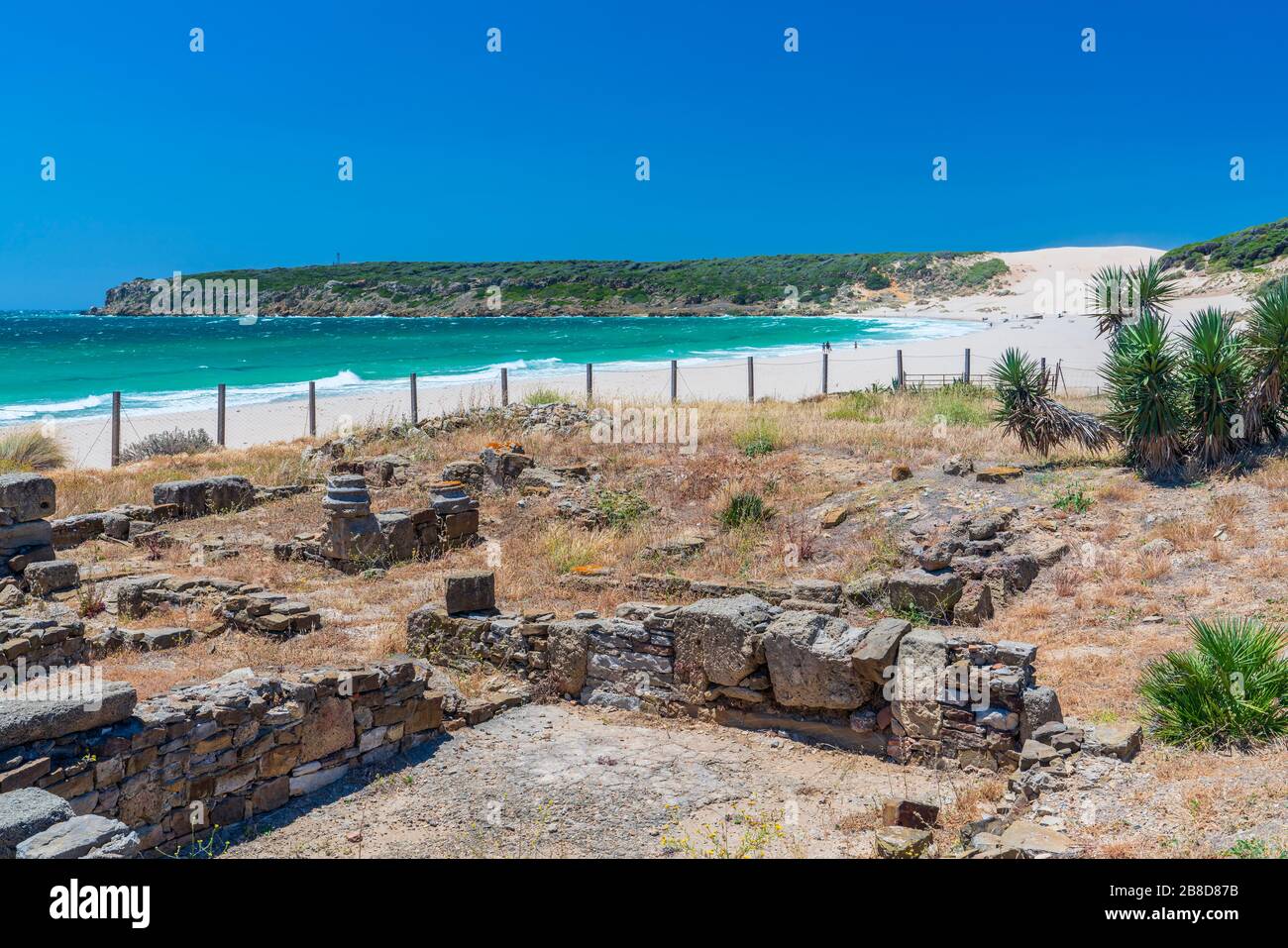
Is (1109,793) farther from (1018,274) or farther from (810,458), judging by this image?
(1018,274)

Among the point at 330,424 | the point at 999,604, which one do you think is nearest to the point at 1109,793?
the point at 999,604

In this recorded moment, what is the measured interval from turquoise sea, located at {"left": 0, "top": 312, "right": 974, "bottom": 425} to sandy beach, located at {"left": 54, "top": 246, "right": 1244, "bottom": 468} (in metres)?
3.58

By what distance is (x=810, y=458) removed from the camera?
692 inches

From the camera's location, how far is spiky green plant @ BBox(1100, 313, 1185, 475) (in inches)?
539

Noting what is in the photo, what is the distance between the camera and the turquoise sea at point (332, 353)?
1692 inches

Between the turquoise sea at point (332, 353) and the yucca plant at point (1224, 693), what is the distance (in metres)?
35.6

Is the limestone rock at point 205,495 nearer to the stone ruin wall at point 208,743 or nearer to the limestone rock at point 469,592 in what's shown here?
the limestone rock at point 469,592

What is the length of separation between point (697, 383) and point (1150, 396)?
2755 centimetres

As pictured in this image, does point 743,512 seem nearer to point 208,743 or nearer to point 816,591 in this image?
point 816,591

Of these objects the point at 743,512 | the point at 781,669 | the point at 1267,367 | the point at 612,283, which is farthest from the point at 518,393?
the point at 612,283

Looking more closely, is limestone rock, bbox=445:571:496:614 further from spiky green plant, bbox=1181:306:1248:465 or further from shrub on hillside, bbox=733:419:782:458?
spiky green plant, bbox=1181:306:1248:465

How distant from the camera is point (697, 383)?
1604 inches

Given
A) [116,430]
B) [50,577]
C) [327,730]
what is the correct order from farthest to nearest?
[116,430] → [50,577] → [327,730]
